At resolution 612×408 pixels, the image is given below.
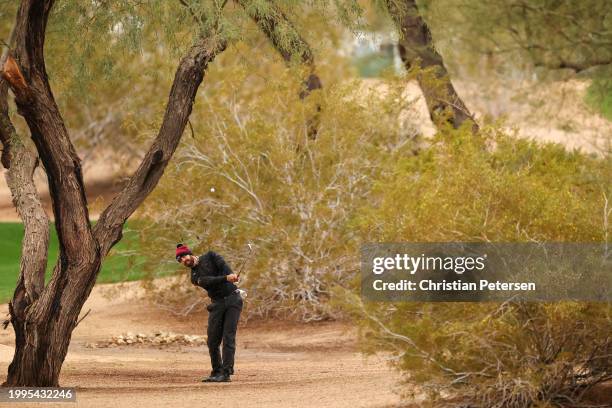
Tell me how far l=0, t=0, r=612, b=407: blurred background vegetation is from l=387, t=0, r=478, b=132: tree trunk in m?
0.37

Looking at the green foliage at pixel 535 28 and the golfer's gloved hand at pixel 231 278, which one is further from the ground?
the green foliage at pixel 535 28

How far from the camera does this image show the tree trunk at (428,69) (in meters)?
23.1

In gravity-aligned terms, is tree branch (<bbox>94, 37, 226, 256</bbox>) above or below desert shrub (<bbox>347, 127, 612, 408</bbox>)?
above

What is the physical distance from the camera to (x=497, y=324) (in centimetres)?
1030

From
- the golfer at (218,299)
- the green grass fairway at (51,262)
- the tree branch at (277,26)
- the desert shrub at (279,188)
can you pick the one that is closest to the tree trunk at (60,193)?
the tree branch at (277,26)

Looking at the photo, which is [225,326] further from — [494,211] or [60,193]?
[494,211]

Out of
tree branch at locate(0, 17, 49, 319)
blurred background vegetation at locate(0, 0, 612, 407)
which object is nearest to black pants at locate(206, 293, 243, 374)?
blurred background vegetation at locate(0, 0, 612, 407)

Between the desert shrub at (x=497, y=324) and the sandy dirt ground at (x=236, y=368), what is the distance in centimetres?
112

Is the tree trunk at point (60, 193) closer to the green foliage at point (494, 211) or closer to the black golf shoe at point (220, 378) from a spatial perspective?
the black golf shoe at point (220, 378)

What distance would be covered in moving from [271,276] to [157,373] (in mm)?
6035

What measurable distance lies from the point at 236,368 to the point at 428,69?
8.57m

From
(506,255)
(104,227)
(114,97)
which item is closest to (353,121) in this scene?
(104,227)

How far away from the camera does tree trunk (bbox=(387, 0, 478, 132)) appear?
23.1 m

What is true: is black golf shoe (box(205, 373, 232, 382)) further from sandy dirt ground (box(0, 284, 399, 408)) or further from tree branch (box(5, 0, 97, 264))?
tree branch (box(5, 0, 97, 264))
